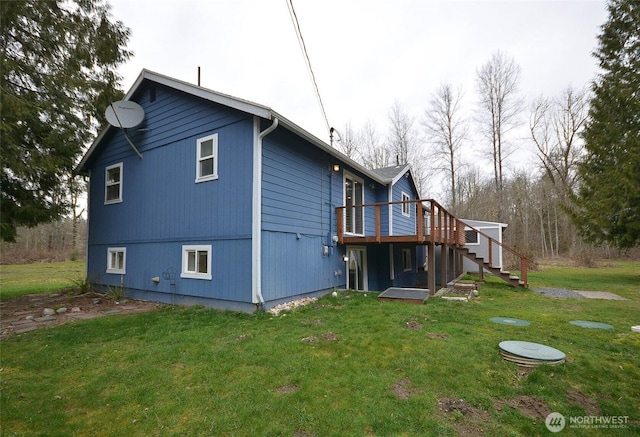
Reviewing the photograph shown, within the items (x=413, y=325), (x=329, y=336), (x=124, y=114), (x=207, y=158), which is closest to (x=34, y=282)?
(x=124, y=114)

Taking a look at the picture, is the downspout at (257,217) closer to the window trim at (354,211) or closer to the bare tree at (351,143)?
the window trim at (354,211)

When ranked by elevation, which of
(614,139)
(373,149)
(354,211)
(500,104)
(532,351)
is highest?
(500,104)

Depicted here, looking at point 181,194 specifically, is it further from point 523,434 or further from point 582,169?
point 582,169

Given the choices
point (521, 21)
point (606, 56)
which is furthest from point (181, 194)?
point (606, 56)

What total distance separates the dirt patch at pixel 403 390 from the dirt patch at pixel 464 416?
283mm

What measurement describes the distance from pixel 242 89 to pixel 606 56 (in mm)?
16495

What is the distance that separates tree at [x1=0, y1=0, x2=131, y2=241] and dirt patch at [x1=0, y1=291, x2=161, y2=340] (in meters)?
1.93

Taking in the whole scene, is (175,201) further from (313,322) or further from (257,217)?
(313,322)

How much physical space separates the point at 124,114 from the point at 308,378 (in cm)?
839

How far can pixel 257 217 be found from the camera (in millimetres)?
6598

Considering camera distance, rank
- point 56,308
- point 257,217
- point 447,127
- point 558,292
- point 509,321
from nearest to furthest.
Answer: point 509,321 < point 257,217 < point 56,308 < point 558,292 < point 447,127

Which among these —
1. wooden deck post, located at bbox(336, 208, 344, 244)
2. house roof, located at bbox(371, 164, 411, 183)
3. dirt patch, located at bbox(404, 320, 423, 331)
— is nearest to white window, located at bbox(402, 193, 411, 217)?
house roof, located at bbox(371, 164, 411, 183)

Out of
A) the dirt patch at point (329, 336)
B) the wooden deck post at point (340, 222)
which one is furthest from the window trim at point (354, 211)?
the dirt patch at point (329, 336)

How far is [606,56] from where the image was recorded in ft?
47.0
